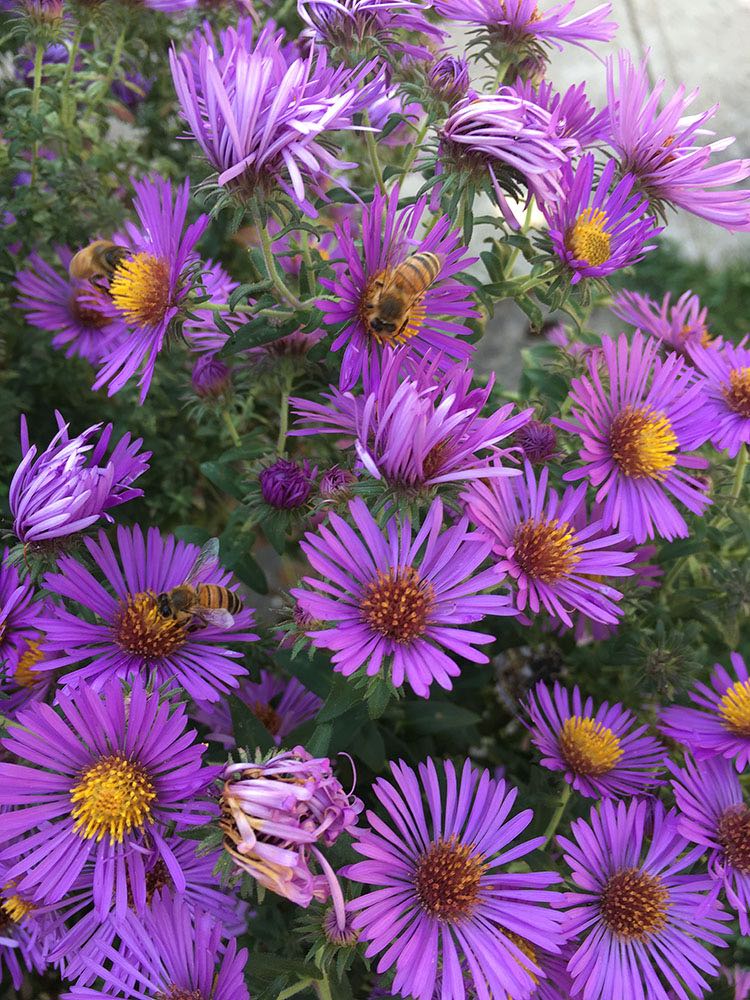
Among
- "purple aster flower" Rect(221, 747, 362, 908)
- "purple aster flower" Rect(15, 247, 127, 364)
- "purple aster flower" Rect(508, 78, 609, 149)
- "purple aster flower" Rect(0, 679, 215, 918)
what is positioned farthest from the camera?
"purple aster flower" Rect(15, 247, 127, 364)

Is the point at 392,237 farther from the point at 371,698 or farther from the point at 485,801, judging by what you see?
the point at 485,801

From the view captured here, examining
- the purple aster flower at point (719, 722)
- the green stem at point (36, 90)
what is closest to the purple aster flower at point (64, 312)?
the green stem at point (36, 90)

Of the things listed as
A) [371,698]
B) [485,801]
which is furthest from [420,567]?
[485,801]

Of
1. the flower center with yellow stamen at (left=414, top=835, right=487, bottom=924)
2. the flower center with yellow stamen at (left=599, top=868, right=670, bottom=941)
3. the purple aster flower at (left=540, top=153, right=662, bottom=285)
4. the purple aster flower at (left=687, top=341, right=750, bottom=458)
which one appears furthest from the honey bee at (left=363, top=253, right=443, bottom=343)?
the flower center with yellow stamen at (left=599, top=868, right=670, bottom=941)

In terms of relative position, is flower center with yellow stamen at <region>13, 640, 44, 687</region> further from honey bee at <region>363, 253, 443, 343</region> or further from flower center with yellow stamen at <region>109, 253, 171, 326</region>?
honey bee at <region>363, 253, 443, 343</region>

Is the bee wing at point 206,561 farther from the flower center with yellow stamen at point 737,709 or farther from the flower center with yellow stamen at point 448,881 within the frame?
the flower center with yellow stamen at point 737,709

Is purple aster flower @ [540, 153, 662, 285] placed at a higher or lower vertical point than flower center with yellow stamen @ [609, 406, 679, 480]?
higher

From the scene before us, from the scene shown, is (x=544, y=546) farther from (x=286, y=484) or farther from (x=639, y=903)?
(x=639, y=903)
